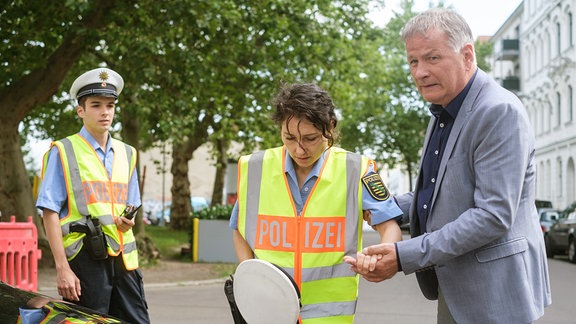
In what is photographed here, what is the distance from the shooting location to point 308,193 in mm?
3426

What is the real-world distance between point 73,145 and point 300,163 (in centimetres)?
179

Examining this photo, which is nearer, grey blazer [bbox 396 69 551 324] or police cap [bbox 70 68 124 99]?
grey blazer [bbox 396 69 551 324]

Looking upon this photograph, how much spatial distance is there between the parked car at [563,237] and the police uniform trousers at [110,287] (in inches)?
765

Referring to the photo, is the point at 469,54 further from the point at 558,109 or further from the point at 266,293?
the point at 558,109

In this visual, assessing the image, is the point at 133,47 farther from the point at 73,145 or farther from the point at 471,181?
the point at 471,181

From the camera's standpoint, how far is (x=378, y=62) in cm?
3522

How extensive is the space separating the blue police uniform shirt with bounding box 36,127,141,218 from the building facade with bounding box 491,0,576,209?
39912 mm

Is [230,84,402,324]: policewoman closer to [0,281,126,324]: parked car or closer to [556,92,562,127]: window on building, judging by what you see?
[0,281,126,324]: parked car

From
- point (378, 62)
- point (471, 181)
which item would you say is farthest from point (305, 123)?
point (378, 62)

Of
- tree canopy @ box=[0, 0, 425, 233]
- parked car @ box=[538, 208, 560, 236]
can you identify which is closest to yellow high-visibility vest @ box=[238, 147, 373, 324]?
tree canopy @ box=[0, 0, 425, 233]

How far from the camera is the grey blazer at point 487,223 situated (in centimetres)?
291

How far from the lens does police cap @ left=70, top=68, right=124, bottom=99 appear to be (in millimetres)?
4785

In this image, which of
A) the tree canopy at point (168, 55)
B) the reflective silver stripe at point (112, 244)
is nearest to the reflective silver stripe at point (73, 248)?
the reflective silver stripe at point (112, 244)

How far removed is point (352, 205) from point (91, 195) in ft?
5.95
